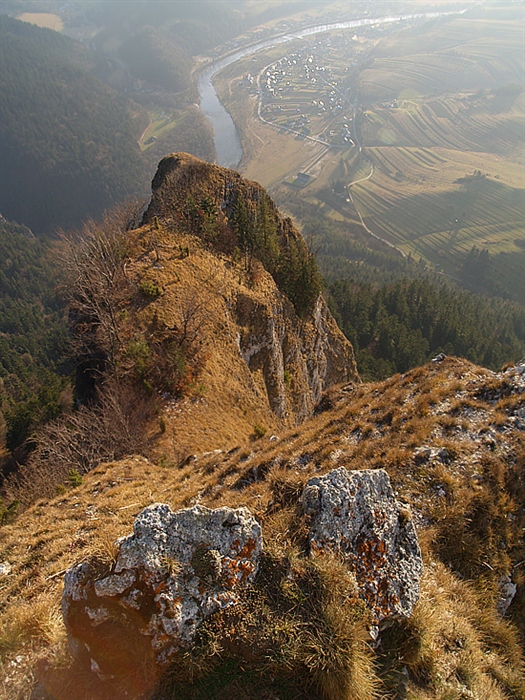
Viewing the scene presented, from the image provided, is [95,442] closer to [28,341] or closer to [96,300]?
[96,300]

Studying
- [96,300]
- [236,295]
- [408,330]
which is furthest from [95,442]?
[408,330]

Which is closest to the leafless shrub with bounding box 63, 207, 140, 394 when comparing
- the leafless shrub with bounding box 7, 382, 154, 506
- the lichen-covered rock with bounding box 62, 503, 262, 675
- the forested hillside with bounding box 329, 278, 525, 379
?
the leafless shrub with bounding box 7, 382, 154, 506

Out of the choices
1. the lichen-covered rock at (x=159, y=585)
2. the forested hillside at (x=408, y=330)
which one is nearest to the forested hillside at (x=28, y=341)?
the lichen-covered rock at (x=159, y=585)

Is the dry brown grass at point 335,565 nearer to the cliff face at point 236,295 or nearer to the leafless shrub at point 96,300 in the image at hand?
the cliff face at point 236,295

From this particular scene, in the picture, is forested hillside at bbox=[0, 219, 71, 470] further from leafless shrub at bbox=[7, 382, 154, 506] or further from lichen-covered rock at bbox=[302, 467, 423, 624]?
lichen-covered rock at bbox=[302, 467, 423, 624]

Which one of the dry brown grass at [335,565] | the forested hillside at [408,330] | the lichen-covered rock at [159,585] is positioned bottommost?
the forested hillside at [408,330]
